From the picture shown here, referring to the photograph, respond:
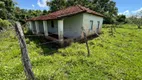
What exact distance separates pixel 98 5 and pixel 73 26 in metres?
21.5

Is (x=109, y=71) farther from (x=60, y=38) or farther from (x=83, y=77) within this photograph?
(x=60, y=38)

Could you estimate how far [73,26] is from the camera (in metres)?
13.2

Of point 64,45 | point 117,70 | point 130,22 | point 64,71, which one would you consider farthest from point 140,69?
point 130,22

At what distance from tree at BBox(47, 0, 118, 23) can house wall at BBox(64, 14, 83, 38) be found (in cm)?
1766

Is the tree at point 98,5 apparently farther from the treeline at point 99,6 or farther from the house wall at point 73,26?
the house wall at point 73,26

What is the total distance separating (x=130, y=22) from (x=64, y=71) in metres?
36.8

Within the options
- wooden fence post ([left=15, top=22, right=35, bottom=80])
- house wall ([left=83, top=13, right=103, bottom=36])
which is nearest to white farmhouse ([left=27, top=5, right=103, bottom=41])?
house wall ([left=83, top=13, right=103, bottom=36])

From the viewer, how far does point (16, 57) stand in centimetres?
827

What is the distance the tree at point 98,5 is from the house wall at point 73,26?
695 inches

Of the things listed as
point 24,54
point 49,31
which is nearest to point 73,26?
point 49,31

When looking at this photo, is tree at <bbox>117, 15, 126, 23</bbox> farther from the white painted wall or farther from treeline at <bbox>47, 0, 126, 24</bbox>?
the white painted wall

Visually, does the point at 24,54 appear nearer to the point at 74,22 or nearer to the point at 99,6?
the point at 74,22

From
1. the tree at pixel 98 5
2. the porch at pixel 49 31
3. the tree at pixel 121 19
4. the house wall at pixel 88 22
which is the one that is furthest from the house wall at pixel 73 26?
the tree at pixel 121 19

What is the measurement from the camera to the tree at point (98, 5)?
1210 inches
